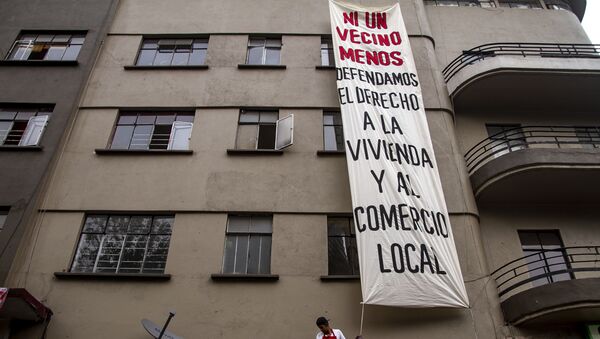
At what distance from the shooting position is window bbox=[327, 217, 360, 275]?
10219 millimetres

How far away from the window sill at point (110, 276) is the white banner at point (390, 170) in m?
4.82

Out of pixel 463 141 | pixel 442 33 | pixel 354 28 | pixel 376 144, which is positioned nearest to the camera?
pixel 376 144

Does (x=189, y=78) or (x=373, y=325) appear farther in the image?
(x=189, y=78)

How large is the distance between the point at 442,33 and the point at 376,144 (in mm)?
7127

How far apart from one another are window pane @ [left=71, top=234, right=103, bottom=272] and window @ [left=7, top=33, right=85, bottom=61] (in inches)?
273

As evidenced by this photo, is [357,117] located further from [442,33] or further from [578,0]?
[578,0]

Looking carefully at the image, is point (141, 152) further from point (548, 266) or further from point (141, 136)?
point (548, 266)

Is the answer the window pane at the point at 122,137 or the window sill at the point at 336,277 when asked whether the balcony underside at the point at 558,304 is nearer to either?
the window sill at the point at 336,277

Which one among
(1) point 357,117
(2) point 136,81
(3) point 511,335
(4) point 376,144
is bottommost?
(3) point 511,335

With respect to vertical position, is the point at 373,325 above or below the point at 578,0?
below

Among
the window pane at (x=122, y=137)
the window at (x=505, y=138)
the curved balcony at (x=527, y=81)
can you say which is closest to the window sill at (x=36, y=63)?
the window pane at (x=122, y=137)

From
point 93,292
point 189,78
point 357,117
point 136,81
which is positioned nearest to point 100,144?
point 136,81

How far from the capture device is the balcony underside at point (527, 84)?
1241 centimetres

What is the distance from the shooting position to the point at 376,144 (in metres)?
11.1
